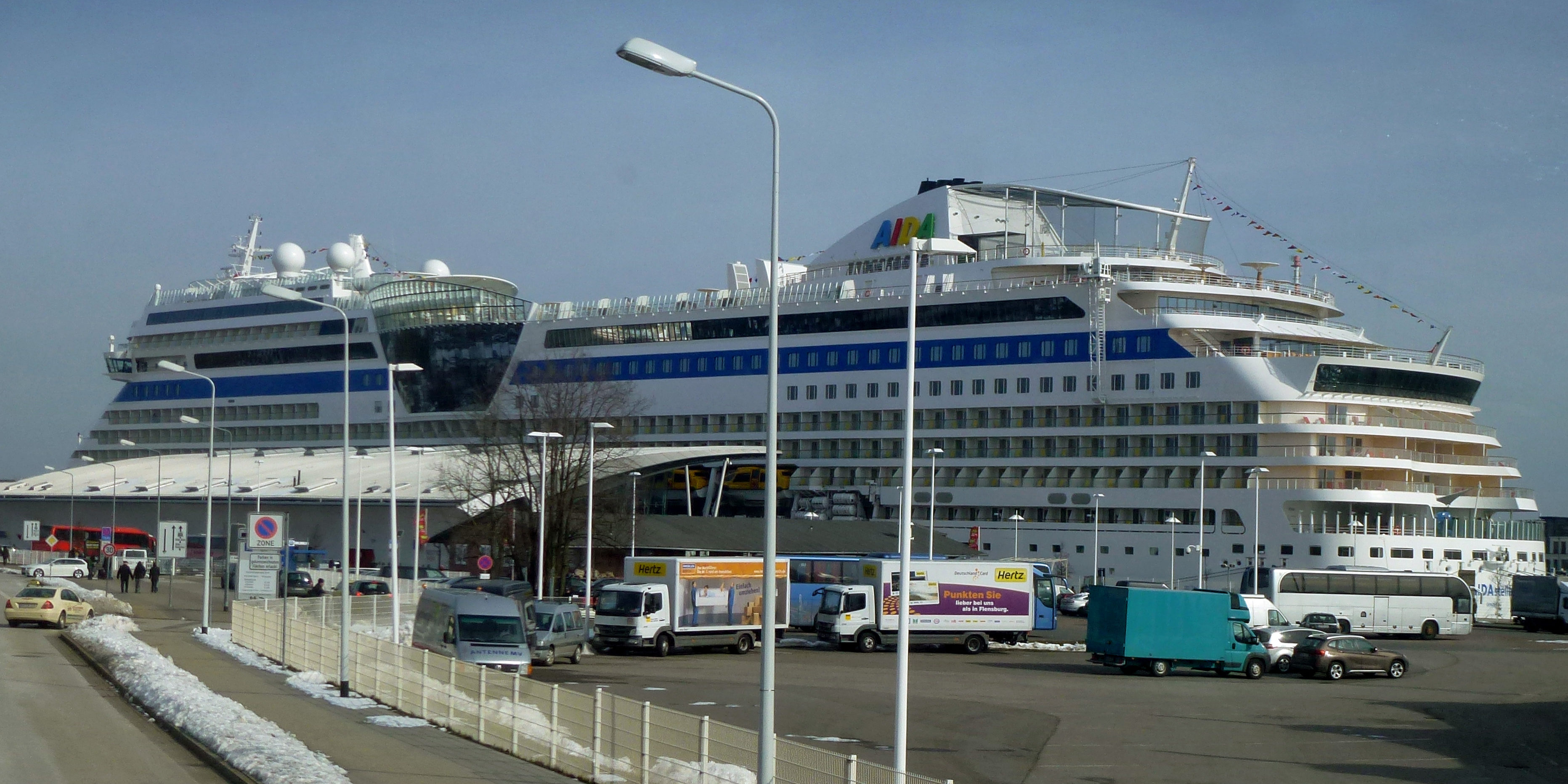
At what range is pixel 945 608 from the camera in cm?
3800

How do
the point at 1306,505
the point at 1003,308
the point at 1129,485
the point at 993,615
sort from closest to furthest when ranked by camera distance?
the point at 993,615
the point at 1306,505
the point at 1129,485
the point at 1003,308

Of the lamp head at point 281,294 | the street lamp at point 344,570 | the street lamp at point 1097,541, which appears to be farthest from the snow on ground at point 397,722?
the street lamp at point 1097,541

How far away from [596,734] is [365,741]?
144 inches

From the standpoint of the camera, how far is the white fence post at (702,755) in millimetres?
12344

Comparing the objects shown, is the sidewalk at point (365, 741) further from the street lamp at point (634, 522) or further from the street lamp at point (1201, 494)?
the street lamp at point (1201, 494)

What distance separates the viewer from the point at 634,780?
13.8m

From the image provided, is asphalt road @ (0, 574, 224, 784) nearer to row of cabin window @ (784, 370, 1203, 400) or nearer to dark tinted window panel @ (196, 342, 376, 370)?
row of cabin window @ (784, 370, 1203, 400)

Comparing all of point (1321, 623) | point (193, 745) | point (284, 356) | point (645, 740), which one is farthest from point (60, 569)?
point (645, 740)

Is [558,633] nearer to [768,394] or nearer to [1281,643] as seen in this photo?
[1281,643]

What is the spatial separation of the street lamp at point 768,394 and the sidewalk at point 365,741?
3.55 metres

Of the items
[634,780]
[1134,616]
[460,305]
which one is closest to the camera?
[634,780]

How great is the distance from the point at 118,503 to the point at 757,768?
78.4 metres

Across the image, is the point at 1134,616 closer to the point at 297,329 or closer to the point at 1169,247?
the point at 1169,247

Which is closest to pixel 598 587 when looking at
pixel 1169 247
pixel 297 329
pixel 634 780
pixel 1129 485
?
pixel 1129 485
